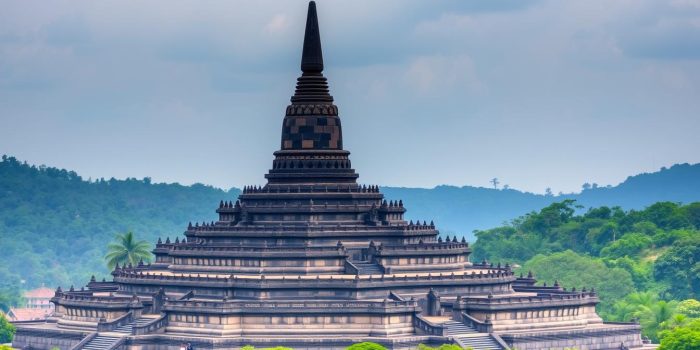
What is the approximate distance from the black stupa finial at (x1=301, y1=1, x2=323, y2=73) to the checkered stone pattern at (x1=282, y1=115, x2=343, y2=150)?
282 centimetres

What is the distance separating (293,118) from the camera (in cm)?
14050

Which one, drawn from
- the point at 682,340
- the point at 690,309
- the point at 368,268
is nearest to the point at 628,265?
the point at 690,309

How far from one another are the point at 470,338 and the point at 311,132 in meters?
19.0

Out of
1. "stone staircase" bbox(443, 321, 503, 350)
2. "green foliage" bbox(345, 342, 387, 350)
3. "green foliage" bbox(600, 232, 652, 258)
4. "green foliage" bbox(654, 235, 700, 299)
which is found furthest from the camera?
"green foliage" bbox(600, 232, 652, 258)

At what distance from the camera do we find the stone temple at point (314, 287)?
125688mm

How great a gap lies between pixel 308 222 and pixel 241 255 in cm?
469

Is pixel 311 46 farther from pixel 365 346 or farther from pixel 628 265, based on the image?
pixel 628 265

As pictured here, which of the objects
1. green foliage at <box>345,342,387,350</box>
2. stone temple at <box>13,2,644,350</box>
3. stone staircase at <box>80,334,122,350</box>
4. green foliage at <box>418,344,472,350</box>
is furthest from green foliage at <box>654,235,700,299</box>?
green foliage at <box>345,342,387,350</box>

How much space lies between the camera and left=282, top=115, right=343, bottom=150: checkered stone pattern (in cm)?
14025

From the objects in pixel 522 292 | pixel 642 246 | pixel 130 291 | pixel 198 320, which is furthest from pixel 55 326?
pixel 642 246

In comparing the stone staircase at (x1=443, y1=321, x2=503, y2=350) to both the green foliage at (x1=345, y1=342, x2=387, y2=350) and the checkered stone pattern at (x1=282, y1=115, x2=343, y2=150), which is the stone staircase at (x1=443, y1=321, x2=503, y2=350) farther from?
the checkered stone pattern at (x1=282, y1=115, x2=343, y2=150)

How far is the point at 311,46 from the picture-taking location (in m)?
140

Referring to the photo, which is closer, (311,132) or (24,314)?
(311,132)

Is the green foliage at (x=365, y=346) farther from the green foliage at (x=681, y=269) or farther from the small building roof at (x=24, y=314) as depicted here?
the small building roof at (x=24, y=314)
